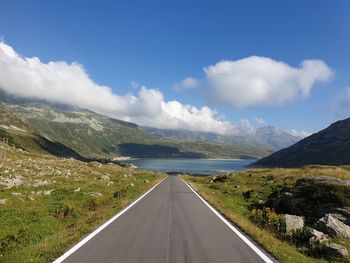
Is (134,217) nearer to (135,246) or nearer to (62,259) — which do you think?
(135,246)

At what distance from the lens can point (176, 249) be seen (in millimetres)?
11758

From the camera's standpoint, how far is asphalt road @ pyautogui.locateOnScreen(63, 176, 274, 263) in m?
10.6

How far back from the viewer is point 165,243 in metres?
12.7

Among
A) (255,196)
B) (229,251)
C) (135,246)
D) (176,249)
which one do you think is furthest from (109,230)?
(255,196)

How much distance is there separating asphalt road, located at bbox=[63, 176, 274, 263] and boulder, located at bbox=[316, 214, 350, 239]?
4.46 m

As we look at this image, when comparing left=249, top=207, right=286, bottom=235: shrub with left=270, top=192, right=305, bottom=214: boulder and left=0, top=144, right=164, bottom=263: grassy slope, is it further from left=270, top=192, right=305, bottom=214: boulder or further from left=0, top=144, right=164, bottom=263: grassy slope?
left=0, top=144, right=164, bottom=263: grassy slope

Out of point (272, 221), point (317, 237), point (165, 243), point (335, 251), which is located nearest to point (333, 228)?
point (317, 237)

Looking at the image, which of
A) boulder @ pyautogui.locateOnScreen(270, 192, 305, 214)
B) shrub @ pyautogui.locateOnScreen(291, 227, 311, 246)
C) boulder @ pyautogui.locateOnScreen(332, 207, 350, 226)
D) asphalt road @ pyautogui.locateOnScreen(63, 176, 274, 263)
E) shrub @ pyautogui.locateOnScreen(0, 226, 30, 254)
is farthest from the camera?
boulder @ pyautogui.locateOnScreen(270, 192, 305, 214)

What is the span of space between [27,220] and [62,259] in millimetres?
9336

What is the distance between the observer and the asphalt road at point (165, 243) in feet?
34.7

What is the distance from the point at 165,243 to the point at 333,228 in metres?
8.15

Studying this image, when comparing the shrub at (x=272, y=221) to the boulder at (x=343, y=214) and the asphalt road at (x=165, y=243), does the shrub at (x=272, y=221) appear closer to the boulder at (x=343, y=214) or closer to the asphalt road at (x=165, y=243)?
the asphalt road at (x=165, y=243)

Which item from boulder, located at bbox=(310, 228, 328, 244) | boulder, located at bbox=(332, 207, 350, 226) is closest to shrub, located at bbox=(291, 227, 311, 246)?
boulder, located at bbox=(310, 228, 328, 244)

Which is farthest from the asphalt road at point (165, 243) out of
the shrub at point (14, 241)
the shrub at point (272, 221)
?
the shrub at point (14, 241)
